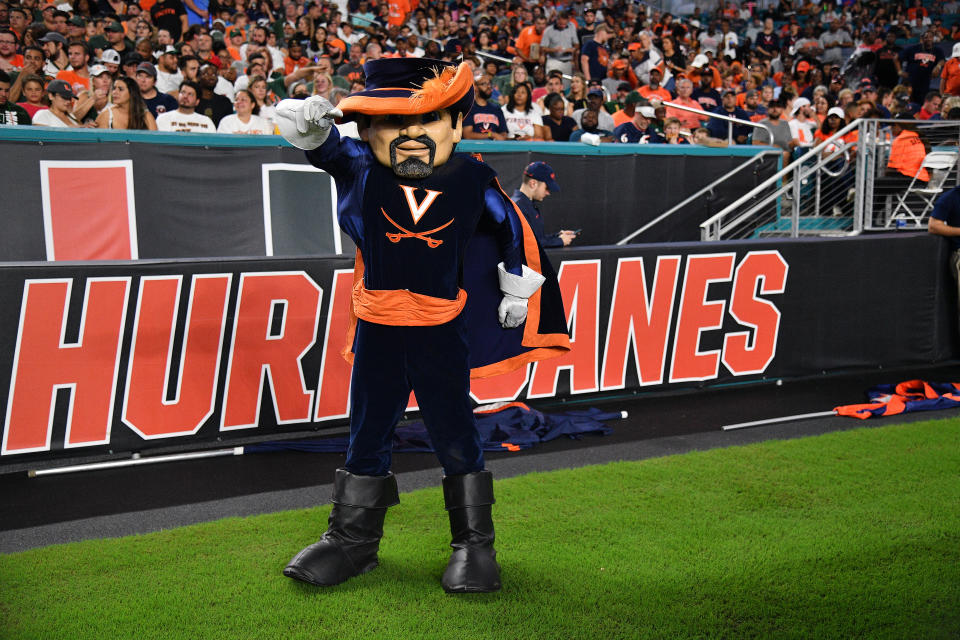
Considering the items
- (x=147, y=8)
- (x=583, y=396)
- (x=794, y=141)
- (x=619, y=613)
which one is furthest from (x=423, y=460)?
(x=147, y=8)

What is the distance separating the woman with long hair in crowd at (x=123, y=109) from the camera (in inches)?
313

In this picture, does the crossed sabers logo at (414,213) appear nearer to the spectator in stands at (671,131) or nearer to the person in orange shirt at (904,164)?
the person in orange shirt at (904,164)

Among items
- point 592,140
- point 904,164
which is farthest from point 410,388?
point 904,164

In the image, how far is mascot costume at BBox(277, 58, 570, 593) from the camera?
11.1 ft

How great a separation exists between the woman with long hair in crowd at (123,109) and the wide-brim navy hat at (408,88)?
17.7 feet

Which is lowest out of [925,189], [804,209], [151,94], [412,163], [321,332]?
[321,332]

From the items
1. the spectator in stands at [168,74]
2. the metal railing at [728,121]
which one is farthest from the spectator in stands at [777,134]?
the spectator in stands at [168,74]

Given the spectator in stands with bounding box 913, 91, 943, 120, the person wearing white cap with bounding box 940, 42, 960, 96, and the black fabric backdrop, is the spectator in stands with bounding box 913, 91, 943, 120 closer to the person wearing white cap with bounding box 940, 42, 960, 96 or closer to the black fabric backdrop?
the person wearing white cap with bounding box 940, 42, 960, 96

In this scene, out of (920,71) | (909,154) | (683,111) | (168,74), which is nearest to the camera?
(909,154)

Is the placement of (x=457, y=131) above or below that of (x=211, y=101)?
below

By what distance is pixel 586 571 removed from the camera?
12.0ft

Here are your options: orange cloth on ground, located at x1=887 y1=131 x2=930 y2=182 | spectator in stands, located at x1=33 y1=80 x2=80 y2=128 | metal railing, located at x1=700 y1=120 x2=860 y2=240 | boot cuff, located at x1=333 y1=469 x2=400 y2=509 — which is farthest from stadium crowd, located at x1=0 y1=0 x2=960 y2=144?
boot cuff, located at x1=333 y1=469 x2=400 y2=509

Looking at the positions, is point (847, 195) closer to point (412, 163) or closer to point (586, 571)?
point (586, 571)

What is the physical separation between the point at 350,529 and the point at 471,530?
0.50 meters
